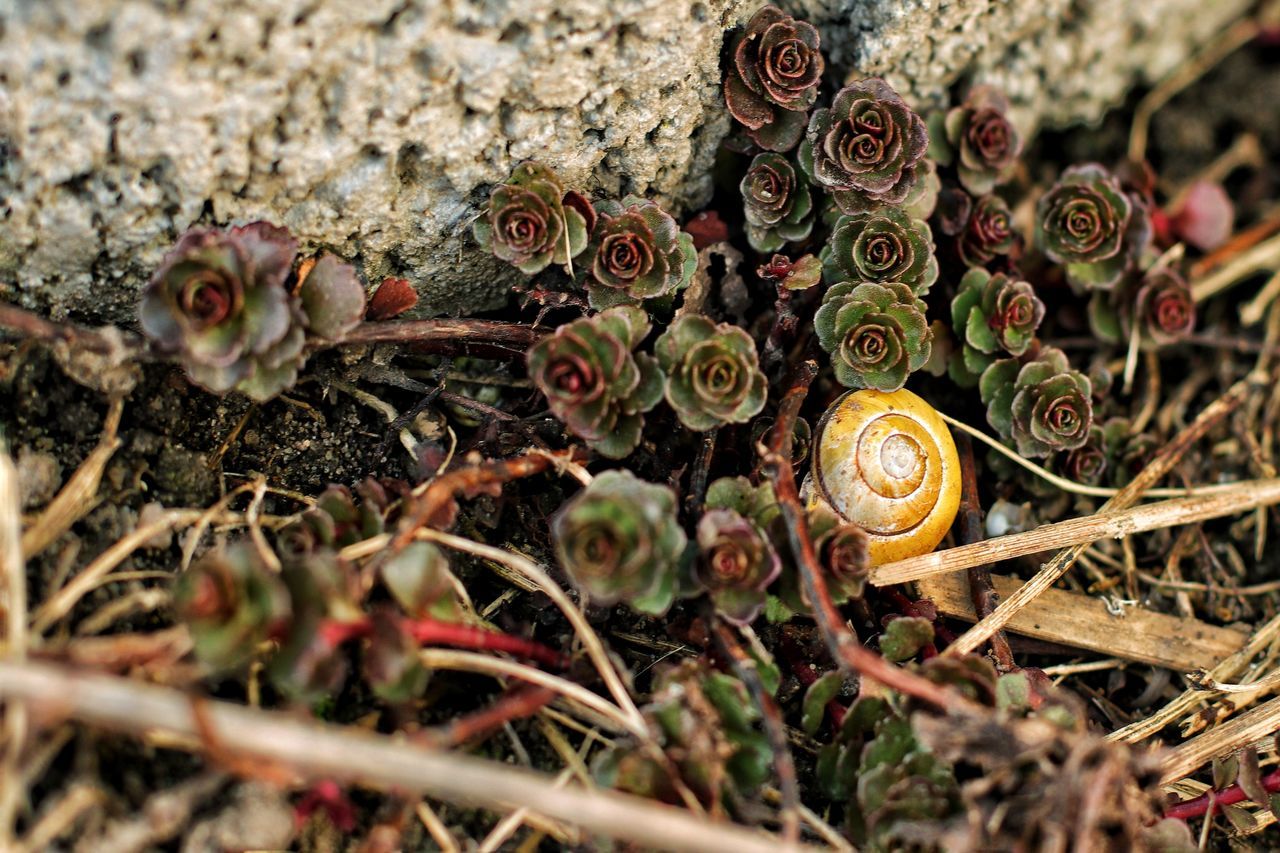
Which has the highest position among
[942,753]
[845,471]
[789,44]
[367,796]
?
[789,44]

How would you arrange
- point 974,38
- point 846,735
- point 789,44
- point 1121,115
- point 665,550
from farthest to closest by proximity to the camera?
point 1121,115
point 974,38
point 789,44
point 846,735
point 665,550

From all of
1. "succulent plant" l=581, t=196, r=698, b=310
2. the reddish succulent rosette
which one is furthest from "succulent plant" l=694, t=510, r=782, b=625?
the reddish succulent rosette

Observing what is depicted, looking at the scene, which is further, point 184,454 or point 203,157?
point 184,454

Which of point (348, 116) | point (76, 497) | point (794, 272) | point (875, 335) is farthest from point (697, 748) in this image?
point (348, 116)

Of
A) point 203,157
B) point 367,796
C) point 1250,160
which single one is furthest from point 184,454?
point 1250,160

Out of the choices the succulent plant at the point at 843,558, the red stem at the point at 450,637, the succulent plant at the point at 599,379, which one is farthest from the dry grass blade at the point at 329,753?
the succulent plant at the point at 599,379

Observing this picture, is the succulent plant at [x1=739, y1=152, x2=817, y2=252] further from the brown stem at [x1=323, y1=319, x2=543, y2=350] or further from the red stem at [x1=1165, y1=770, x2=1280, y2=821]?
the red stem at [x1=1165, y1=770, x2=1280, y2=821]

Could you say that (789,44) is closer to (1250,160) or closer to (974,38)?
(974,38)

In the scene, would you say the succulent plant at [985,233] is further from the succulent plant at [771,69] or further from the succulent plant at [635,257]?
the succulent plant at [635,257]
